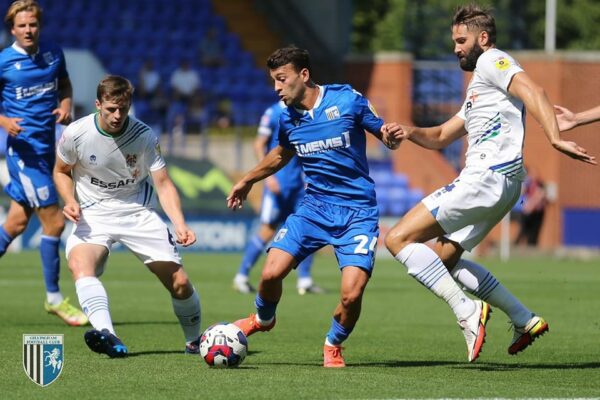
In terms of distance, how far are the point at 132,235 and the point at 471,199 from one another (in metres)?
2.34

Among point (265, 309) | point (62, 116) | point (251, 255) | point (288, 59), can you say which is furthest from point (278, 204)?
point (288, 59)

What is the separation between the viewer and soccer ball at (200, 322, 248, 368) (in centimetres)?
810

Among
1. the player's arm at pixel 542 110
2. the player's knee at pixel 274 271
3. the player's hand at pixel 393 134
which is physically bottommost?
the player's knee at pixel 274 271

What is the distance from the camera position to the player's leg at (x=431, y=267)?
26.8 ft

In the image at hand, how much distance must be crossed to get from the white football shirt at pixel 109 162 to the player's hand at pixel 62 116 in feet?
6.34

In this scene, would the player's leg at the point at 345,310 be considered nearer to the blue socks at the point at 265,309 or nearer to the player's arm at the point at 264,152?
the blue socks at the point at 265,309

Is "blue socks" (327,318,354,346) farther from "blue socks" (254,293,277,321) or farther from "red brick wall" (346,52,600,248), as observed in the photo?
"red brick wall" (346,52,600,248)

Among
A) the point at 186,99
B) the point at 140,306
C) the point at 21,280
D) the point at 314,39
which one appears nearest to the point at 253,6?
the point at 314,39

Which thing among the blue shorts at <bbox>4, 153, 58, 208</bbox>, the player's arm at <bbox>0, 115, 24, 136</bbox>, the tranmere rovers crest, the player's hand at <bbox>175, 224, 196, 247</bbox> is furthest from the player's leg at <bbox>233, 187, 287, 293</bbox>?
the tranmere rovers crest

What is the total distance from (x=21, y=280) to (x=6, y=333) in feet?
20.0

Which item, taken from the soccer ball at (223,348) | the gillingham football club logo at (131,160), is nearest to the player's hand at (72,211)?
the gillingham football club logo at (131,160)

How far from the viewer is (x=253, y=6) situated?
30.5 m

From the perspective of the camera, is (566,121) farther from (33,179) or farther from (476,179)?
(33,179)

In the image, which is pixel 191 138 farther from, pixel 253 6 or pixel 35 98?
pixel 35 98
